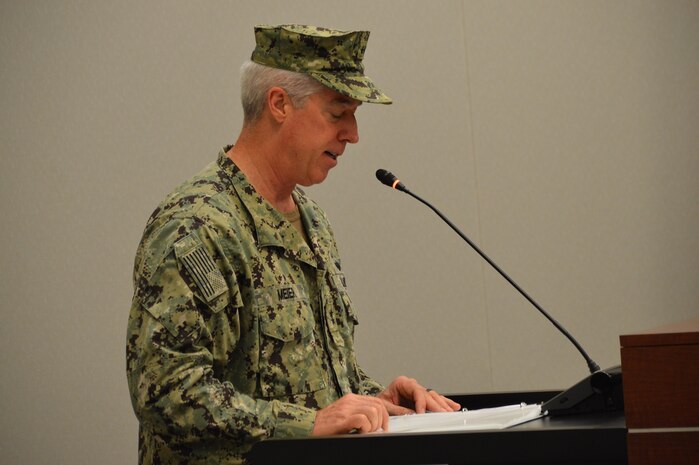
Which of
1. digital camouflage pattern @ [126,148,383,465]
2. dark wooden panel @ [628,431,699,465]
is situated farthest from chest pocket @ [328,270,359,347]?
dark wooden panel @ [628,431,699,465]

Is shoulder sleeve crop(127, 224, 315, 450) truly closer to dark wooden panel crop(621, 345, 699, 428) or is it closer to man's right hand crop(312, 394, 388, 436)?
man's right hand crop(312, 394, 388, 436)

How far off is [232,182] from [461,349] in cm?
194

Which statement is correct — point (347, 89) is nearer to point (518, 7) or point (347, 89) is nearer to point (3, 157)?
point (518, 7)

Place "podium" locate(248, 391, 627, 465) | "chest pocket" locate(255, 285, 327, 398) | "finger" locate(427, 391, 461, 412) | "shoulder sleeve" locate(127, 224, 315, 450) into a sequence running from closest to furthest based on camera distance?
"podium" locate(248, 391, 627, 465)
"shoulder sleeve" locate(127, 224, 315, 450)
"chest pocket" locate(255, 285, 327, 398)
"finger" locate(427, 391, 461, 412)

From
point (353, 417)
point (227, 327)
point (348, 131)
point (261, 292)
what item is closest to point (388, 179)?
point (348, 131)

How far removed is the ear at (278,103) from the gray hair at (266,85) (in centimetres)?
1

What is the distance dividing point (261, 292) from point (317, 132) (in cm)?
37

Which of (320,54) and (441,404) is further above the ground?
(320,54)

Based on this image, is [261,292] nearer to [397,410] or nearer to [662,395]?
[397,410]

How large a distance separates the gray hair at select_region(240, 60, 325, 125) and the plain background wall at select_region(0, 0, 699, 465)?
171cm

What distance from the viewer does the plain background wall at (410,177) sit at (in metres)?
3.66

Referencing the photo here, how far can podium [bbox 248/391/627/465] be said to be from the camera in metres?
1.30

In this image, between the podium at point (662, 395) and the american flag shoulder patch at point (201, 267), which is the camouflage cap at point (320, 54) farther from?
the podium at point (662, 395)

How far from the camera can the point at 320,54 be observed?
2057 mm
